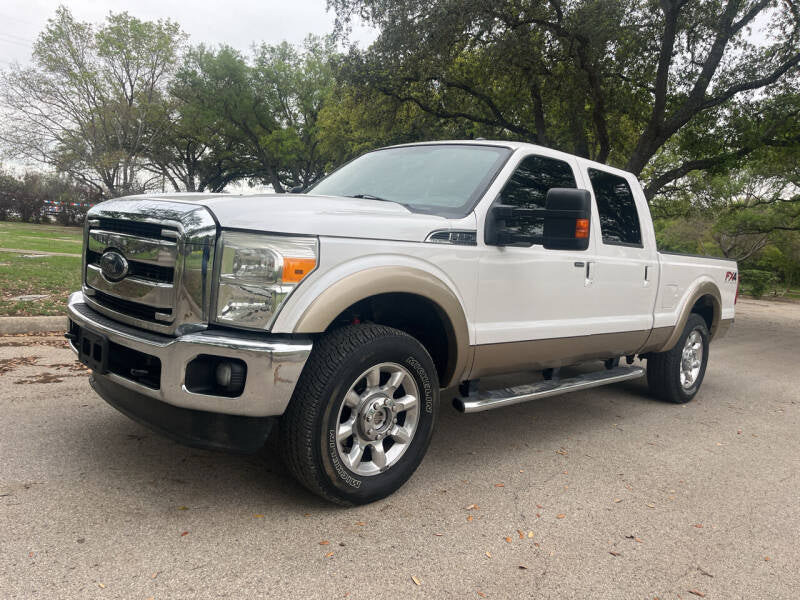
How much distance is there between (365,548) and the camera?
8.48 feet

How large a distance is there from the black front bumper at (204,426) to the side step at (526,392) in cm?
122

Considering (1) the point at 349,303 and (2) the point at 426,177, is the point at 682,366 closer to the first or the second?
(2) the point at 426,177

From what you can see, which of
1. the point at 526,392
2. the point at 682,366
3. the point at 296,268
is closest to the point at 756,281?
the point at 682,366

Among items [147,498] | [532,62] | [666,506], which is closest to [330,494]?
[147,498]

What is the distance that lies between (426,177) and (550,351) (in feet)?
4.72

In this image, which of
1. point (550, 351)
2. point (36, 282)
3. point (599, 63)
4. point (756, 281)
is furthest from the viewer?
point (756, 281)

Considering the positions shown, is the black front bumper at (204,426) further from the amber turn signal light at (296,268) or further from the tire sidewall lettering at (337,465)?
the amber turn signal light at (296,268)

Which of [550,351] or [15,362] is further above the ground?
[550,351]

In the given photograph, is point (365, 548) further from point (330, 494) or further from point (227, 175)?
point (227, 175)

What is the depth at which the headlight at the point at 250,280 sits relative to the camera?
258cm

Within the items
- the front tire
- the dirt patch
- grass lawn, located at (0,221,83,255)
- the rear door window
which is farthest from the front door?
grass lawn, located at (0,221,83,255)

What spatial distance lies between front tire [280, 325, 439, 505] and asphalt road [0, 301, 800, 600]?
0.17 metres

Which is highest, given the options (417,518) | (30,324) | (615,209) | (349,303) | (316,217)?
(615,209)

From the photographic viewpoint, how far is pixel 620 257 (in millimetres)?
4480
